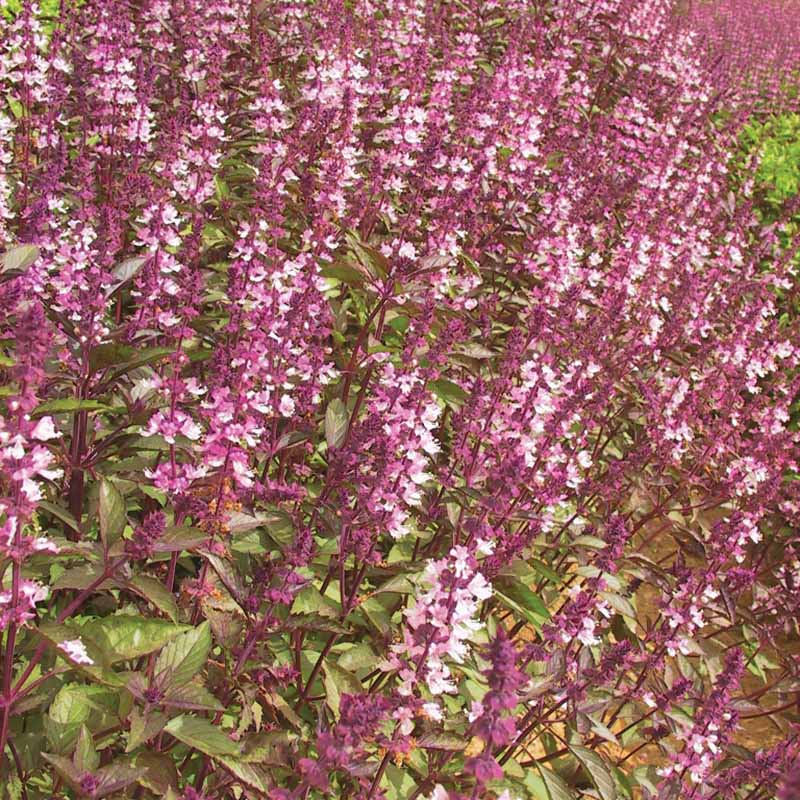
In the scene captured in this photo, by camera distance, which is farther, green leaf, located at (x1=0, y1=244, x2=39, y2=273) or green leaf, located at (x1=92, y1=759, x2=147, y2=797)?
green leaf, located at (x1=0, y1=244, x2=39, y2=273)

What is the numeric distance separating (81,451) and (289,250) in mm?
2015

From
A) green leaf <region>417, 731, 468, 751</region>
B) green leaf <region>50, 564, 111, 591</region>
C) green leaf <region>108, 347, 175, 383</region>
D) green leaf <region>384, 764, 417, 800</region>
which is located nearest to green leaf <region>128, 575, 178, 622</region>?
green leaf <region>50, 564, 111, 591</region>

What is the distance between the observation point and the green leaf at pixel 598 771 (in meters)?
3.46

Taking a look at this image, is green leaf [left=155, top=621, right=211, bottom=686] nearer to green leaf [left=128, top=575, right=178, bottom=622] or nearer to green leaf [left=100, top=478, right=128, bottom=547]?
green leaf [left=128, top=575, right=178, bottom=622]

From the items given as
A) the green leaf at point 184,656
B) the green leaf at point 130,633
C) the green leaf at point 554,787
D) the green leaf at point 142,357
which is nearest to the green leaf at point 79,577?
the green leaf at point 130,633

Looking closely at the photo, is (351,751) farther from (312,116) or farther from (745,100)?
(745,100)

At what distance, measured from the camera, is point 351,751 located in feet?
7.43

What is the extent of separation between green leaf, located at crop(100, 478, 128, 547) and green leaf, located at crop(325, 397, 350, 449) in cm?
109

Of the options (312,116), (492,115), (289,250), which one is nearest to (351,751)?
(289,250)

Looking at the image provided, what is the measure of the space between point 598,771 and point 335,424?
1870mm

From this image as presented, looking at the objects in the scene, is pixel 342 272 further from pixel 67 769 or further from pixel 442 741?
pixel 67 769

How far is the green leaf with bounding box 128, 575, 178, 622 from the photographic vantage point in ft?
8.15

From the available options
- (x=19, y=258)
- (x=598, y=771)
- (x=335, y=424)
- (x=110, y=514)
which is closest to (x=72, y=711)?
(x=110, y=514)

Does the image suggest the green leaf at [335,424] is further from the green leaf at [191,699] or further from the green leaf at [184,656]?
the green leaf at [191,699]
